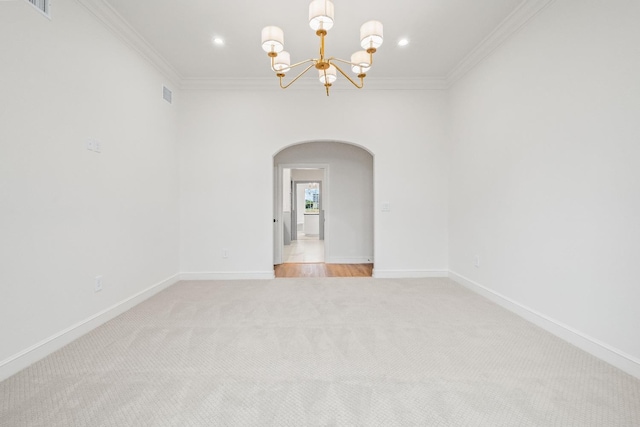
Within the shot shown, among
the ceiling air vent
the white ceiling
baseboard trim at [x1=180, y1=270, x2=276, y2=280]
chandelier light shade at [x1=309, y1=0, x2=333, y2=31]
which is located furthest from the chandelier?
baseboard trim at [x1=180, y1=270, x2=276, y2=280]

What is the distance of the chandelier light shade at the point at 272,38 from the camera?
7.30 ft

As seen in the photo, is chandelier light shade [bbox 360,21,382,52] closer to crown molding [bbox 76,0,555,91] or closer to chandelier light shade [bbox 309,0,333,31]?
chandelier light shade [bbox 309,0,333,31]

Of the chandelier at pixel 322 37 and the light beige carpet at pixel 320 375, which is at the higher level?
the chandelier at pixel 322 37

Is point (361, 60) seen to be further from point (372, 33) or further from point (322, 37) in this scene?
point (322, 37)

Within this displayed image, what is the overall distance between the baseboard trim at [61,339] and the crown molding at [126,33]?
2.83 meters

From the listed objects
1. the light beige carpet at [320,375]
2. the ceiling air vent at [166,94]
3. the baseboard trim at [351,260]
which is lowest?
the light beige carpet at [320,375]

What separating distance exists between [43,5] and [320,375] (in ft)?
11.2

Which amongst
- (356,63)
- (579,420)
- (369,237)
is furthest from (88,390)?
(369,237)

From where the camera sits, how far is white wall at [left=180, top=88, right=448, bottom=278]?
4.53 meters

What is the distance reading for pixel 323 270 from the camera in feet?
17.7

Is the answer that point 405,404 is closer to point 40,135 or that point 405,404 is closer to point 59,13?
point 40,135

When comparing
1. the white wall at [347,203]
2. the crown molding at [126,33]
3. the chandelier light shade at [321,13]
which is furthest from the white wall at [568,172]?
the crown molding at [126,33]

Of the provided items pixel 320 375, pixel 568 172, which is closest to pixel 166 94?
pixel 320 375

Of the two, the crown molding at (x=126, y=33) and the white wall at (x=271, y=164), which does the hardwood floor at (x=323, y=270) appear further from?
the crown molding at (x=126, y=33)
